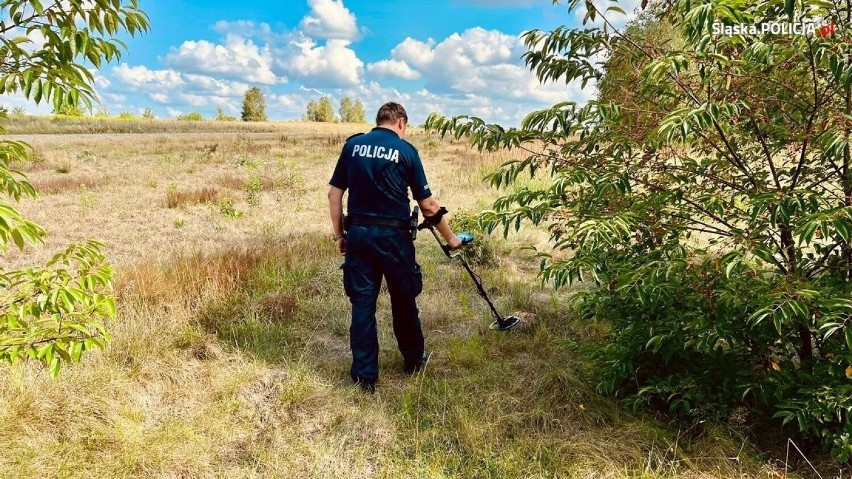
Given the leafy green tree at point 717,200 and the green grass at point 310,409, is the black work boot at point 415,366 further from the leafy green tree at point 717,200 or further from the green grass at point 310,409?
the leafy green tree at point 717,200

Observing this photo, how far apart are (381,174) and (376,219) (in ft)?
1.05

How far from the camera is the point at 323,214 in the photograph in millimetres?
9711

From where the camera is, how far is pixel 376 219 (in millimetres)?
3465

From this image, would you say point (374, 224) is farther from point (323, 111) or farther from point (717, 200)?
point (323, 111)

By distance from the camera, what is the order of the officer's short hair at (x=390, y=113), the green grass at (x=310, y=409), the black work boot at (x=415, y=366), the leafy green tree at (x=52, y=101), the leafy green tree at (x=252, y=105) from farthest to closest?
the leafy green tree at (x=252, y=105), the black work boot at (x=415, y=366), the officer's short hair at (x=390, y=113), the green grass at (x=310, y=409), the leafy green tree at (x=52, y=101)

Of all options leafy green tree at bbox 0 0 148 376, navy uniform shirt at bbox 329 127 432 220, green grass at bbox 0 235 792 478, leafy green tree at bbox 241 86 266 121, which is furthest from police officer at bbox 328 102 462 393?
leafy green tree at bbox 241 86 266 121

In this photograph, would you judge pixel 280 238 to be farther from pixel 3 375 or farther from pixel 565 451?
pixel 565 451

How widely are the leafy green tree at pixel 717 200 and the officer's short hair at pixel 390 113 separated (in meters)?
0.87

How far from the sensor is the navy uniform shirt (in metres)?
3.41

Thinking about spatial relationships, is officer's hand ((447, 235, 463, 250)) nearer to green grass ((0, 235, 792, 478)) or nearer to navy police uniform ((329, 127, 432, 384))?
navy police uniform ((329, 127, 432, 384))

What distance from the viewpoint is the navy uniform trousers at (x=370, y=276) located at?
11.4ft

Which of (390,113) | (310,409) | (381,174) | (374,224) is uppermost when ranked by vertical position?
(390,113)

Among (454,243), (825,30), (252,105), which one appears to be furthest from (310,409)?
(252,105)

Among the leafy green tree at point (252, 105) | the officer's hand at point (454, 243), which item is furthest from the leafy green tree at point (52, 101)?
the leafy green tree at point (252, 105)
